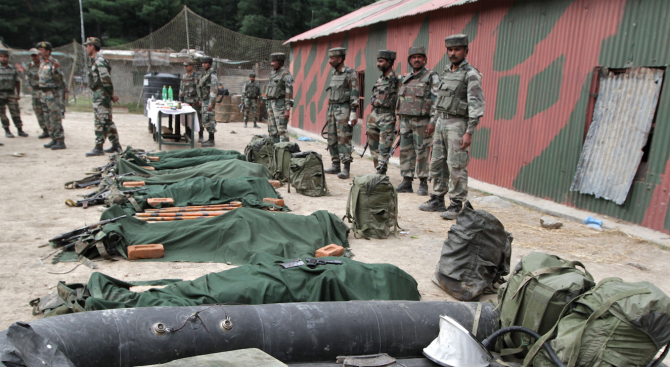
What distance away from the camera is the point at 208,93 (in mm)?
11141

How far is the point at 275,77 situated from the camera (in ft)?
30.1

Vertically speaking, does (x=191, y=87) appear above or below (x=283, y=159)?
above

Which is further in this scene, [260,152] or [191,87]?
[191,87]

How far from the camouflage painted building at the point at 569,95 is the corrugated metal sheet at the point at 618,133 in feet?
0.04

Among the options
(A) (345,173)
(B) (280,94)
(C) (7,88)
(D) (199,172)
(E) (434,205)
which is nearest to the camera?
(E) (434,205)

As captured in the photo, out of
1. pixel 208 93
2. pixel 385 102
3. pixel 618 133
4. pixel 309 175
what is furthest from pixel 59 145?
pixel 618 133

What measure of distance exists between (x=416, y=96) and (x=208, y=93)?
616 cm

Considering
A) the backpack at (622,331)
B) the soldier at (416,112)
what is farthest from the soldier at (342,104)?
the backpack at (622,331)

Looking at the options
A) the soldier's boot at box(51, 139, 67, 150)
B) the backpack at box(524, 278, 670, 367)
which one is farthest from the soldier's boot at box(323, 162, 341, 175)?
the backpack at box(524, 278, 670, 367)

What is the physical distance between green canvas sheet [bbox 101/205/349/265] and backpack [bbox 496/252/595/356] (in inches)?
73.5

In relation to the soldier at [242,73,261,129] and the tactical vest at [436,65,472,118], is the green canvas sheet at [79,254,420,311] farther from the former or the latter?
the soldier at [242,73,261,129]

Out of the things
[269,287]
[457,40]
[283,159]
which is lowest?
[269,287]

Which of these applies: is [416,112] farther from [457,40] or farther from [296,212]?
[296,212]

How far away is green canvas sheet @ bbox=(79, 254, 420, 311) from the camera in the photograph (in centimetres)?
285
